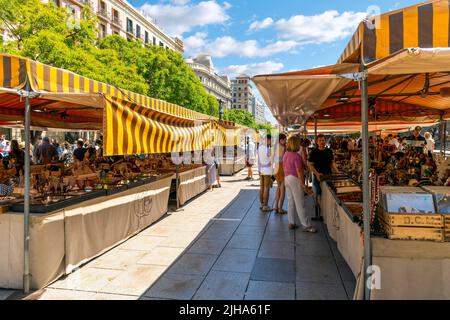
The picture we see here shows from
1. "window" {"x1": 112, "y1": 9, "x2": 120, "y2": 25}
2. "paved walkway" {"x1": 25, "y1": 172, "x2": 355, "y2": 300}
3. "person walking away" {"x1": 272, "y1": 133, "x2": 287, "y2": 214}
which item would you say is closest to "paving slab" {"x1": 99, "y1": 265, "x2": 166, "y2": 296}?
"paved walkway" {"x1": 25, "y1": 172, "x2": 355, "y2": 300}

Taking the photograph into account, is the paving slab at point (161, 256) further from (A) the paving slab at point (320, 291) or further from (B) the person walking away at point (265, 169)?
(B) the person walking away at point (265, 169)

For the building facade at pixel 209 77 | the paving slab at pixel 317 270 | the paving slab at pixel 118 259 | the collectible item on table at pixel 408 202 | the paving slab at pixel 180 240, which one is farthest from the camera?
the building facade at pixel 209 77

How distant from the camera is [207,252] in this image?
4.89 metres

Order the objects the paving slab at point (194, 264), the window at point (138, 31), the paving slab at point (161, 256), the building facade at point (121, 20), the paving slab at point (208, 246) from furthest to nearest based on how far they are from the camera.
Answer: the window at point (138, 31), the building facade at point (121, 20), the paving slab at point (208, 246), the paving slab at point (161, 256), the paving slab at point (194, 264)

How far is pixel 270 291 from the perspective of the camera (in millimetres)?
3580

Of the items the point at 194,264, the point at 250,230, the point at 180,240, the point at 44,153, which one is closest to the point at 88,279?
the point at 194,264

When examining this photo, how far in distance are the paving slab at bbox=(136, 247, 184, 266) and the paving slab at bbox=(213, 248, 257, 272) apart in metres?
0.68

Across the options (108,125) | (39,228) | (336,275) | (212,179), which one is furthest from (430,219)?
(212,179)

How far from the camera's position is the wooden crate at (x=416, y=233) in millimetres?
2783

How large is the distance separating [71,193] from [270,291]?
3188mm

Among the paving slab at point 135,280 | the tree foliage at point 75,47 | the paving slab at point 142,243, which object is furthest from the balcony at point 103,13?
the paving slab at point 135,280

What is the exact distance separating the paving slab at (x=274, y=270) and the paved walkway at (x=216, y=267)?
0.01 m

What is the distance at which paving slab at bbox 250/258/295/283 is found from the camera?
12.8 feet

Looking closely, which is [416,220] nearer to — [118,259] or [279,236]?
[279,236]
